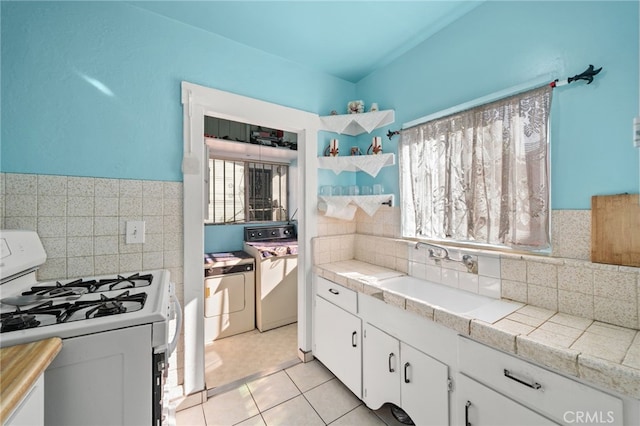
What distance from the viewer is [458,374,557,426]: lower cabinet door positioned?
0.89m

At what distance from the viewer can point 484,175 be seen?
1481mm

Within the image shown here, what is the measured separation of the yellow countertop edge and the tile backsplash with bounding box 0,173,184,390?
0.75m

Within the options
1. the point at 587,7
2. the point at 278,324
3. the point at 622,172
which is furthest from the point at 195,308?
the point at 587,7

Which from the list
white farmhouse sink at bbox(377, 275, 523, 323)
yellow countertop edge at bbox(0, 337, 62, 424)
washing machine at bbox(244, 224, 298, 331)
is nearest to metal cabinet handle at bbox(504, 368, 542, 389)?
white farmhouse sink at bbox(377, 275, 523, 323)

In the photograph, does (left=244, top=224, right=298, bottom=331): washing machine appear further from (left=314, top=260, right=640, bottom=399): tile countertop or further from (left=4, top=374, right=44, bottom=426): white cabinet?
(left=4, top=374, right=44, bottom=426): white cabinet

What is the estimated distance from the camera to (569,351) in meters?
0.81

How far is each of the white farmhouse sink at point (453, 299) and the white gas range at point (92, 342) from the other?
1.20 meters

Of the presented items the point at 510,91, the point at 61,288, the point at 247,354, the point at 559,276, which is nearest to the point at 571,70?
the point at 510,91

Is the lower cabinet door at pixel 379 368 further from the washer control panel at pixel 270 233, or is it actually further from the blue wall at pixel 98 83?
the washer control panel at pixel 270 233

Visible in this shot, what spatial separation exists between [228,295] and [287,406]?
4.01 feet

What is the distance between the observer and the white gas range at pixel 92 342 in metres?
0.84

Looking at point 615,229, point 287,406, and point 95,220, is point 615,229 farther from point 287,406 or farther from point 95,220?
point 95,220

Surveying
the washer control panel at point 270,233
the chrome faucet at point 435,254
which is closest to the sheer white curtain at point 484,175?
the chrome faucet at point 435,254

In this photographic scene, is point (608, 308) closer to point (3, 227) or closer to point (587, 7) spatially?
point (587, 7)
